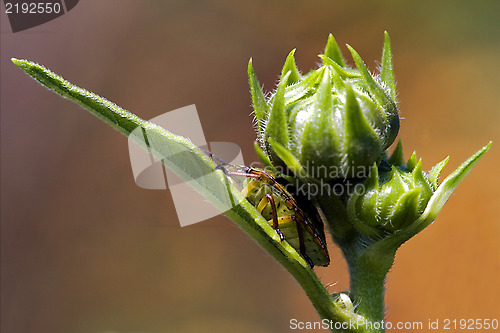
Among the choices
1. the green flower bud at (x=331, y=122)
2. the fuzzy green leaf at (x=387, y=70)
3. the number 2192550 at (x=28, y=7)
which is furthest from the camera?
the number 2192550 at (x=28, y=7)

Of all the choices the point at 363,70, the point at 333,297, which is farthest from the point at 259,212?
the point at 363,70

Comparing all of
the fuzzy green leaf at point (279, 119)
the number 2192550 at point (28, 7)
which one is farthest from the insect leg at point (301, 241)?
the number 2192550 at point (28, 7)

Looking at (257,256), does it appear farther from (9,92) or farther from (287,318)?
(9,92)

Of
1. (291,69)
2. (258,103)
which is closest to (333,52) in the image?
(291,69)

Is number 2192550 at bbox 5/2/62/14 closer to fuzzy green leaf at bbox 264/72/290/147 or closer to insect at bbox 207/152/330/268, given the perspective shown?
insect at bbox 207/152/330/268

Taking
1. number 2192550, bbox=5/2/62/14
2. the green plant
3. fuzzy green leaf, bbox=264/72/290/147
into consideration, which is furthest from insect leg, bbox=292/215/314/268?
number 2192550, bbox=5/2/62/14

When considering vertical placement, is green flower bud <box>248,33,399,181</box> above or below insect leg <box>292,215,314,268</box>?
above

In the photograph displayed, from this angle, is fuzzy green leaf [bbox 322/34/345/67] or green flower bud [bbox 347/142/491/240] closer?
green flower bud [bbox 347/142/491/240]

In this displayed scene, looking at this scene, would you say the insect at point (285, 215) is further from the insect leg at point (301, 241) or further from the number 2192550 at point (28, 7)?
the number 2192550 at point (28, 7)
